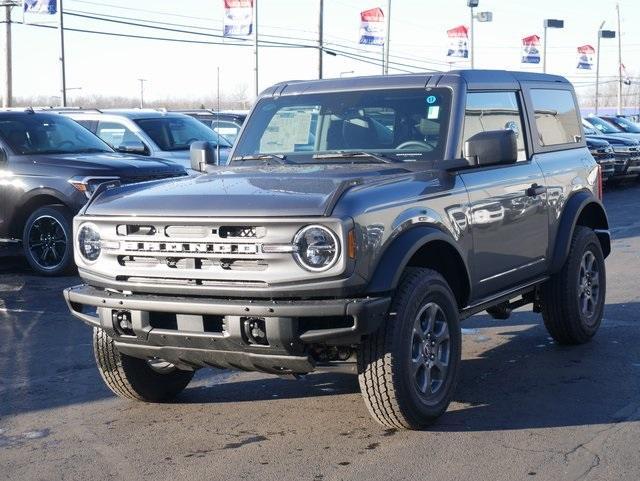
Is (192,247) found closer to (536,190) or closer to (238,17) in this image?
(536,190)

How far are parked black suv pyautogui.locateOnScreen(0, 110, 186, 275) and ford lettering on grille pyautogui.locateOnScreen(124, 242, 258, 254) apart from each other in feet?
19.6

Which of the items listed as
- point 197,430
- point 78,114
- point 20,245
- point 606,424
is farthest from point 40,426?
point 78,114

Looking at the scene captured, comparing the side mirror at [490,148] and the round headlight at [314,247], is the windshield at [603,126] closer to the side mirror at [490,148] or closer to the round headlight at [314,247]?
the side mirror at [490,148]

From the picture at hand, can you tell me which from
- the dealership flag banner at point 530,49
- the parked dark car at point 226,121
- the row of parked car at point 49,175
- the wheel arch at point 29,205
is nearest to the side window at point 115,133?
the row of parked car at point 49,175

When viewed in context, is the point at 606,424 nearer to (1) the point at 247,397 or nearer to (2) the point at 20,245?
(1) the point at 247,397

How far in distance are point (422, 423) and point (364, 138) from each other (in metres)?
1.94

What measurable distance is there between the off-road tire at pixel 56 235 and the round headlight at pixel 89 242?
231 inches

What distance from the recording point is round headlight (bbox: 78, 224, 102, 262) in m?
5.55

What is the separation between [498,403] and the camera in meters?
6.04

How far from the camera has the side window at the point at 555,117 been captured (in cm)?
743

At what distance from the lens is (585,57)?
58.7m

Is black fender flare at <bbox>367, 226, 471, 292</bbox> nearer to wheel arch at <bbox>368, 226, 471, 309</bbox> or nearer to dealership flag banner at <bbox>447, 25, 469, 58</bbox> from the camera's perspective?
wheel arch at <bbox>368, 226, 471, 309</bbox>

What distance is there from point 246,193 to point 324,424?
1.38 m

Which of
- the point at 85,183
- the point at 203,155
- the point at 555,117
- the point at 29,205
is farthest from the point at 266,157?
the point at 29,205
